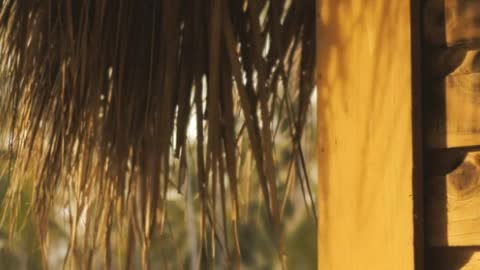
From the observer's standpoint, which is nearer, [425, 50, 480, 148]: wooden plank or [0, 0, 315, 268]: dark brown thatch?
[425, 50, 480, 148]: wooden plank

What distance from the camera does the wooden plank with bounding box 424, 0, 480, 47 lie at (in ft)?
3.83

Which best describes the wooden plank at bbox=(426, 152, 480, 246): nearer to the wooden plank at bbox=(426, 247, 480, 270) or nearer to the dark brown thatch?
the wooden plank at bbox=(426, 247, 480, 270)

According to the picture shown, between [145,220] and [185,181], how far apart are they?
12cm

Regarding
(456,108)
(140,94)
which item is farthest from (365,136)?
(140,94)

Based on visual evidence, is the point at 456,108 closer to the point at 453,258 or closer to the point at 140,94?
the point at 453,258

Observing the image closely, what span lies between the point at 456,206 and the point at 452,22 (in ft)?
0.67

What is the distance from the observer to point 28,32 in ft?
4.92

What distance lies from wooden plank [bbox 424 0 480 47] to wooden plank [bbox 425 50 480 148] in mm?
21

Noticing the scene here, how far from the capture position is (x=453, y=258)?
45.3 inches

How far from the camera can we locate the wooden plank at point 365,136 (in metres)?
A: 1.17

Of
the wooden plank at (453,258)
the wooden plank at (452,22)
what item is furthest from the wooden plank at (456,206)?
the wooden plank at (452,22)

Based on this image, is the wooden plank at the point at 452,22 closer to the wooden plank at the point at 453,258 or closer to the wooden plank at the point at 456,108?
the wooden plank at the point at 456,108

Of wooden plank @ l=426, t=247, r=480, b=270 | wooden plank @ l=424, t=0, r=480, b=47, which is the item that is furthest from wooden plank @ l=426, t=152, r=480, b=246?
wooden plank @ l=424, t=0, r=480, b=47

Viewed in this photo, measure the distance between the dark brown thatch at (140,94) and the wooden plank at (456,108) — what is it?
7.9 inches
